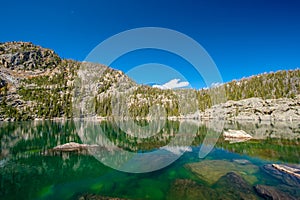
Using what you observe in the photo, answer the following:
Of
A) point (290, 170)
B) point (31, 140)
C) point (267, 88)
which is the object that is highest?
point (267, 88)

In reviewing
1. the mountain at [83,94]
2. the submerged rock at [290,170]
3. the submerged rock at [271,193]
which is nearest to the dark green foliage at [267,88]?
the mountain at [83,94]

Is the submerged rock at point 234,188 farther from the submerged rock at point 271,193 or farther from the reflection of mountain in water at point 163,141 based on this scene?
the reflection of mountain in water at point 163,141

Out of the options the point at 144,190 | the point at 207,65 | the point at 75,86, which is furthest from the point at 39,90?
the point at 144,190

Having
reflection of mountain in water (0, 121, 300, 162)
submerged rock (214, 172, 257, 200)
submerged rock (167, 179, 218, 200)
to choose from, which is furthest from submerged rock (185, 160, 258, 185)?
reflection of mountain in water (0, 121, 300, 162)

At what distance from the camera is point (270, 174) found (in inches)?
642

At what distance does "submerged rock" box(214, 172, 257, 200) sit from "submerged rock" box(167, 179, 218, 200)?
79cm

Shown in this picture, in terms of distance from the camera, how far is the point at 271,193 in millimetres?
11891

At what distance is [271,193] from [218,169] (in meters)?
6.38

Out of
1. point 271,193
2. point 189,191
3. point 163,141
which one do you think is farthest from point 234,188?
point 163,141

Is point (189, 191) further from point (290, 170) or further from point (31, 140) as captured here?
point (31, 140)

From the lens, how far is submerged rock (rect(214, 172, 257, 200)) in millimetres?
11859

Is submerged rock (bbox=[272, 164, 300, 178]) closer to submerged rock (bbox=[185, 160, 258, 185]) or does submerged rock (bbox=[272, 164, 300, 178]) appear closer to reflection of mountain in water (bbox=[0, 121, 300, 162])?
submerged rock (bbox=[185, 160, 258, 185])

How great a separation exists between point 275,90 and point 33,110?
17037cm

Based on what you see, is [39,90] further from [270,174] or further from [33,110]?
[270,174]
